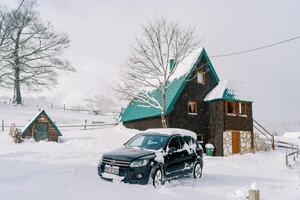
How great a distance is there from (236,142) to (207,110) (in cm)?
377

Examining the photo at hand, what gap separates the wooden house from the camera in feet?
99.6

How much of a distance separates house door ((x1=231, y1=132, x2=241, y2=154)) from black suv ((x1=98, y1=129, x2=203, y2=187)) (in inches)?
690

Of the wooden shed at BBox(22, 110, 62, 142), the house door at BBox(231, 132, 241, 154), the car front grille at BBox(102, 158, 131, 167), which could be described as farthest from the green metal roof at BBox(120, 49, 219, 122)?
the car front grille at BBox(102, 158, 131, 167)

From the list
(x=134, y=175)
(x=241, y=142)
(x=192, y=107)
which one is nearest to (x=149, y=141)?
(x=134, y=175)

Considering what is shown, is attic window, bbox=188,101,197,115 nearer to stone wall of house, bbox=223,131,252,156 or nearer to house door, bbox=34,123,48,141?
stone wall of house, bbox=223,131,252,156

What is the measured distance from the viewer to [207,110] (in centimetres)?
3228

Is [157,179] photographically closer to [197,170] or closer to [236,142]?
[197,170]

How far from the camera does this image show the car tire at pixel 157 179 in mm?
11086

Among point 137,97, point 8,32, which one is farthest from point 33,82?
point 137,97

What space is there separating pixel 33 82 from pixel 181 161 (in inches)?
1485

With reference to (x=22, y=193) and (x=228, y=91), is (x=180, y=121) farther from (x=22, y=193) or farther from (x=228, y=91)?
(x=22, y=193)

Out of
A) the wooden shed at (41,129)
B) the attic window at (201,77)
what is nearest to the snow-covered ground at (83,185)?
the wooden shed at (41,129)

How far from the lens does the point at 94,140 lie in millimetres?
25891

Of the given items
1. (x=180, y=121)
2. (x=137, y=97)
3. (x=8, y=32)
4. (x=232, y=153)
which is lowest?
(x=232, y=153)
